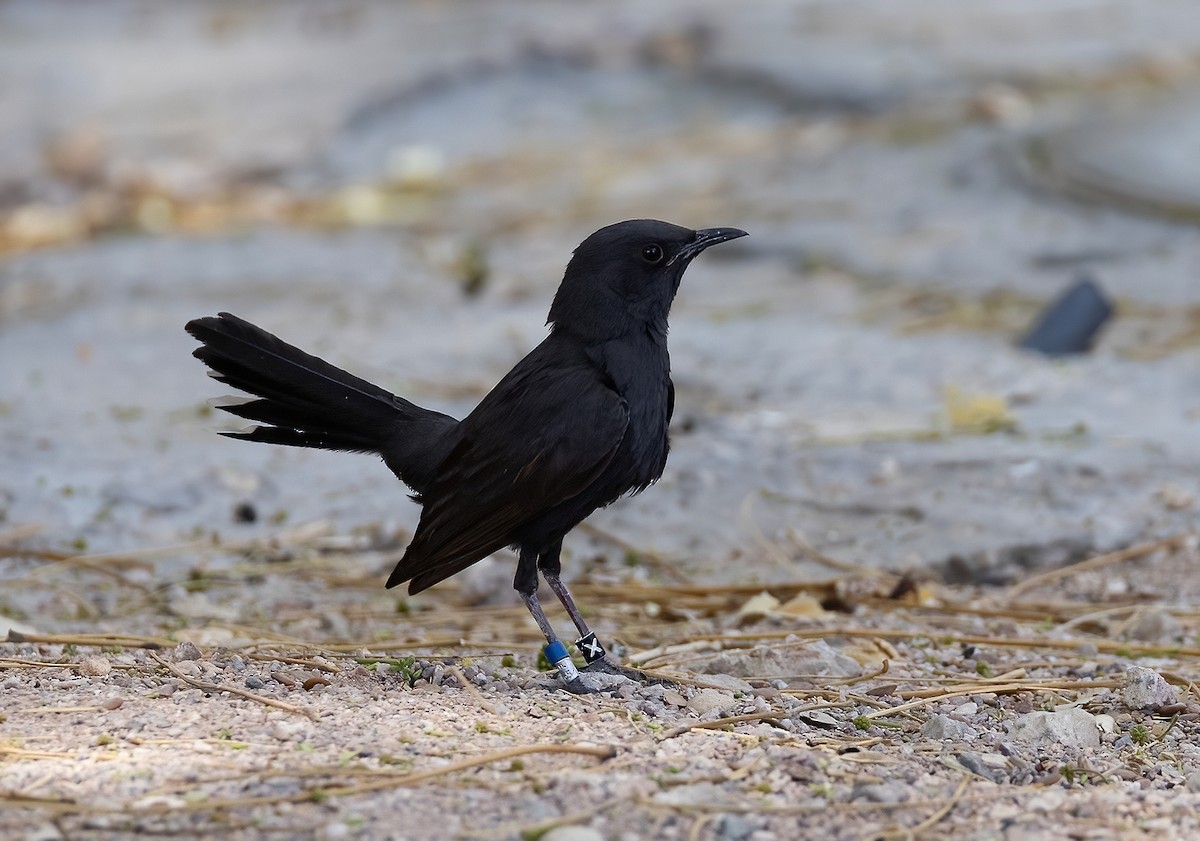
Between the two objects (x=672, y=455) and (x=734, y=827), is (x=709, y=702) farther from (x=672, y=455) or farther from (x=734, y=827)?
(x=672, y=455)

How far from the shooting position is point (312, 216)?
36.1 feet

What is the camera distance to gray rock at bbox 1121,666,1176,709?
352 cm

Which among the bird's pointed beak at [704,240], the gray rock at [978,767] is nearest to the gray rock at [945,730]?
the gray rock at [978,767]

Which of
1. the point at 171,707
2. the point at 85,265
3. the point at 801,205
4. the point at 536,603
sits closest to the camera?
the point at 171,707

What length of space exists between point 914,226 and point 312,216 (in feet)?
14.3

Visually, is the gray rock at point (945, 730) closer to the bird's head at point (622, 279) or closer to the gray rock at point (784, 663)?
the gray rock at point (784, 663)

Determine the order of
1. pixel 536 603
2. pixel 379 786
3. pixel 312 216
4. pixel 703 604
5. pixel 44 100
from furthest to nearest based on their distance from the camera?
Answer: pixel 44 100, pixel 312 216, pixel 703 604, pixel 536 603, pixel 379 786

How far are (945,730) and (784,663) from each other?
0.61 m

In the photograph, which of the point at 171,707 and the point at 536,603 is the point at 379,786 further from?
the point at 536,603

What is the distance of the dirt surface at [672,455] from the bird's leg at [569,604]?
18cm

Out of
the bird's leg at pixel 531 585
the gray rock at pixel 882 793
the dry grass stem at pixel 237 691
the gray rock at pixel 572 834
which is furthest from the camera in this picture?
the bird's leg at pixel 531 585

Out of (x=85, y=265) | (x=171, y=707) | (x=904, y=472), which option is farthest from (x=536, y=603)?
(x=85, y=265)

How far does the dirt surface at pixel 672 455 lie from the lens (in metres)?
2.89

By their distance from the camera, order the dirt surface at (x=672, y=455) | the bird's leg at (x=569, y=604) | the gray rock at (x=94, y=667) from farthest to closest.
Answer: the bird's leg at (x=569, y=604)
the gray rock at (x=94, y=667)
the dirt surface at (x=672, y=455)
